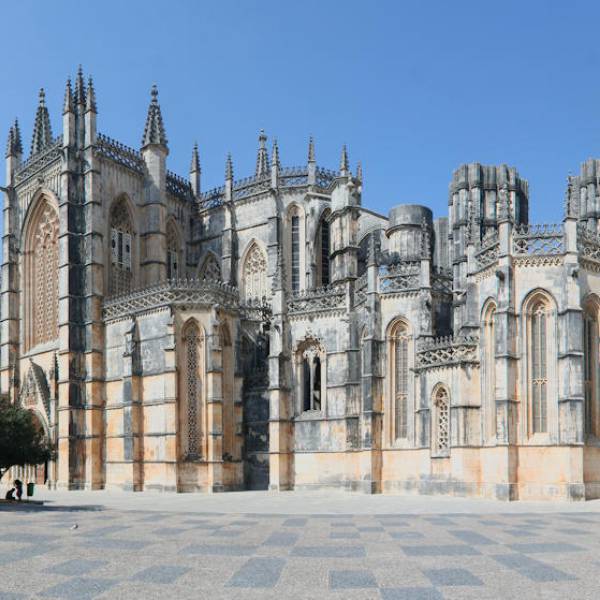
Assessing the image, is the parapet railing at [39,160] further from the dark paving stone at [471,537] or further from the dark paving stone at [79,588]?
the dark paving stone at [79,588]

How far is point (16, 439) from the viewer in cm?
3300

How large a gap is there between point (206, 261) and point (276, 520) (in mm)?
32925

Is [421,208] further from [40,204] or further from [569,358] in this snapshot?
[40,204]

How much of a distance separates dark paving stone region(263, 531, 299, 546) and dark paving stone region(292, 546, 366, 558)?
806 mm

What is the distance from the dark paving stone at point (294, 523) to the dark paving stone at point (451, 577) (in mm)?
8229

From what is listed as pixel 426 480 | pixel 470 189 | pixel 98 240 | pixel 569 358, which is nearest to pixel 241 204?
pixel 98 240

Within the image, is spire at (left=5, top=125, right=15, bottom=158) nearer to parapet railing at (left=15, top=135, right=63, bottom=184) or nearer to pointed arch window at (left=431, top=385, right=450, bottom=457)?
parapet railing at (left=15, top=135, right=63, bottom=184)

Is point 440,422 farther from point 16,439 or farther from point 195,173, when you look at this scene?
point 195,173

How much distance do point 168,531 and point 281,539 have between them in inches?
147

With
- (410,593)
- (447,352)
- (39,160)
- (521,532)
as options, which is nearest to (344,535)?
(521,532)

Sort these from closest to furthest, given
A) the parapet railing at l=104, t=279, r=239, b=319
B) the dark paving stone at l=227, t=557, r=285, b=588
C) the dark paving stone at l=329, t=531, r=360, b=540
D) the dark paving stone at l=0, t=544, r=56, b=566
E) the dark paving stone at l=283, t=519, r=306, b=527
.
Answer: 1. the dark paving stone at l=227, t=557, r=285, b=588
2. the dark paving stone at l=0, t=544, r=56, b=566
3. the dark paving stone at l=329, t=531, r=360, b=540
4. the dark paving stone at l=283, t=519, r=306, b=527
5. the parapet railing at l=104, t=279, r=239, b=319

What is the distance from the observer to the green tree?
32438 mm

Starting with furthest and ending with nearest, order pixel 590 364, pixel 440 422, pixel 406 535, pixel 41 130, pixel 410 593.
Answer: pixel 41 130
pixel 440 422
pixel 590 364
pixel 406 535
pixel 410 593

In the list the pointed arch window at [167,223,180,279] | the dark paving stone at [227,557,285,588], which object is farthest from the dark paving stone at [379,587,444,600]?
the pointed arch window at [167,223,180,279]
